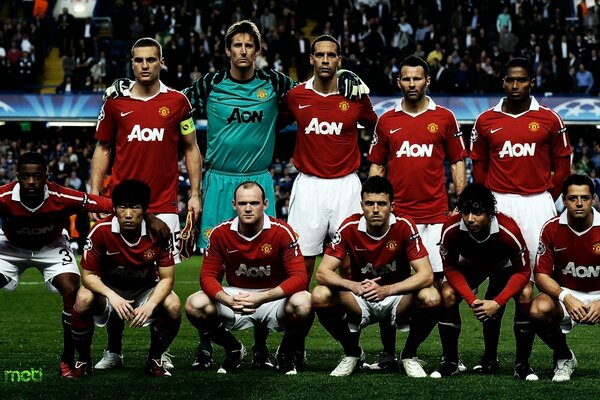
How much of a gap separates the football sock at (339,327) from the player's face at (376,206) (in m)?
0.71

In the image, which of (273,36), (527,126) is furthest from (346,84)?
(273,36)

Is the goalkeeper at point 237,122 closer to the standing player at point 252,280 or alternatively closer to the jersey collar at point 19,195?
the standing player at point 252,280

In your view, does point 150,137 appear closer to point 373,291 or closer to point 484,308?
point 373,291

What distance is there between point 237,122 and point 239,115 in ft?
0.19

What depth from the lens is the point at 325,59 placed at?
8.52 meters

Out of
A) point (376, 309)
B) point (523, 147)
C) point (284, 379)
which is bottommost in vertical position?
point (284, 379)

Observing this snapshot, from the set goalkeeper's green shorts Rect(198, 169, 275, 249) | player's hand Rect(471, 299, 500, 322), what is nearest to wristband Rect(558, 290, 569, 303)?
player's hand Rect(471, 299, 500, 322)

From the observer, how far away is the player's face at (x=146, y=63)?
825cm

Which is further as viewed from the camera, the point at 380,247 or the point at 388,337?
the point at 388,337

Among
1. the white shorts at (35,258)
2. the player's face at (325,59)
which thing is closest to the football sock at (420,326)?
the player's face at (325,59)

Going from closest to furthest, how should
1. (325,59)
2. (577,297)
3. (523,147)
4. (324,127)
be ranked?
(577,297), (523,147), (325,59), (324,127)

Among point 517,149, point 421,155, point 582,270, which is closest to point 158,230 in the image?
point 421,155

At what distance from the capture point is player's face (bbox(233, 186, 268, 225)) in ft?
25.3

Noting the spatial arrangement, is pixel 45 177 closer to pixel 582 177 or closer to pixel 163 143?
pixel 163 143
